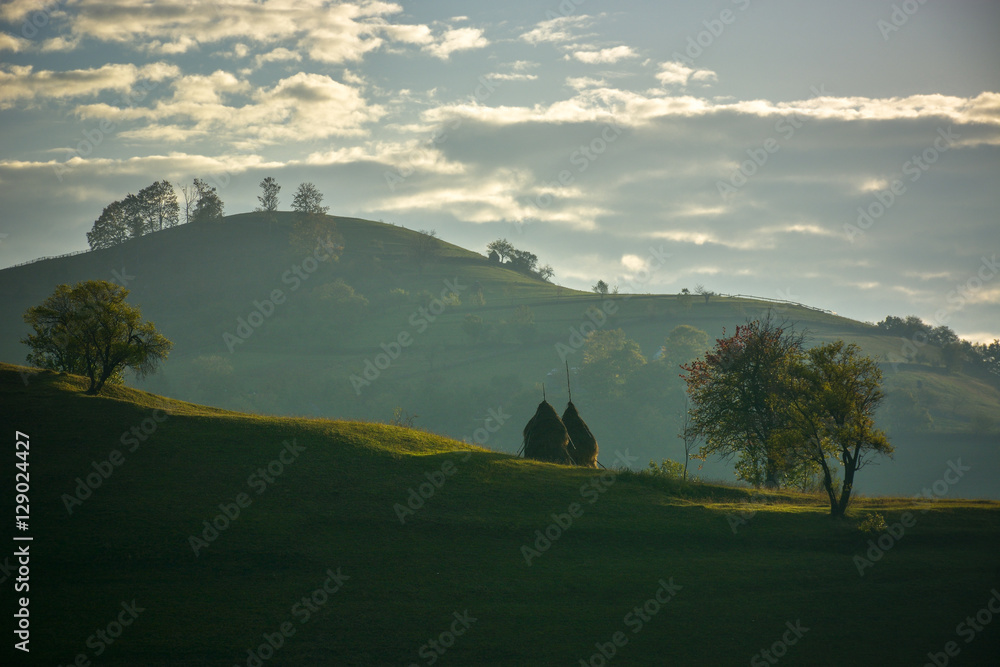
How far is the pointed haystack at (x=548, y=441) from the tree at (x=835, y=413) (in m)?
12.4

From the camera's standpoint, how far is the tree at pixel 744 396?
41562mm

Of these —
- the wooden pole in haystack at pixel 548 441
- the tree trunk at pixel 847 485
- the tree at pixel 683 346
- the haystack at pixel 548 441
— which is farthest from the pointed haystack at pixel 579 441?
the tree at pixel 683 346

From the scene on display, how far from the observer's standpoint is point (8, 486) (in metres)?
23.6

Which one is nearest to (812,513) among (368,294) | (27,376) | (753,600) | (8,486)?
(753,600)

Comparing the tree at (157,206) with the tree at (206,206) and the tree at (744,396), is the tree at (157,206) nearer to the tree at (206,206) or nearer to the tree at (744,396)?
the tree at (206,206)

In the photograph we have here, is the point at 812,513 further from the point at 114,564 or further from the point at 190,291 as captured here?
the point at 190,291

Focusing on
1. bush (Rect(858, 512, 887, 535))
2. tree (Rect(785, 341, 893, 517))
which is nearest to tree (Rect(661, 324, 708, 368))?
tree (Rect(785, 341, 893, 517))

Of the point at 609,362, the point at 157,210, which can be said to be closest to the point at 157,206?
the point at 157,210

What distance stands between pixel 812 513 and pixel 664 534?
8.06 m

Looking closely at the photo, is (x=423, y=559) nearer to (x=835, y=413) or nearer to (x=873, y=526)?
(x=873, y=526)

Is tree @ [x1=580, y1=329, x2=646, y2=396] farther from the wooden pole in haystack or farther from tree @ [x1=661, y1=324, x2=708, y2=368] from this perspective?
the wooden pole in haystack

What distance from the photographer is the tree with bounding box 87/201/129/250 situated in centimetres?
16238

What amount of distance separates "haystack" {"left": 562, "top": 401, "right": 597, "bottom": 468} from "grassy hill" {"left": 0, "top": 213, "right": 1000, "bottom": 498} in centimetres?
7207

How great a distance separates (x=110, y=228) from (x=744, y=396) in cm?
17202
